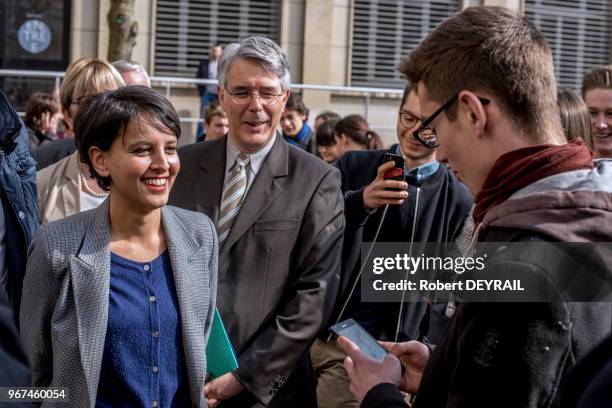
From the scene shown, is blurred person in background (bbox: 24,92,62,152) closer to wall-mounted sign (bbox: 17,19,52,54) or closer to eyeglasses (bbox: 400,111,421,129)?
eyeglasses (bbox: 400,111,421,129)

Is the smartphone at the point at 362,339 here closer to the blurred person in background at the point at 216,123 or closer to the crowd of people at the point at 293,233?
the crowd of people at the point at 293,233

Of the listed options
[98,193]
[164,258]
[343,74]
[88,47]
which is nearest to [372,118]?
[343,74]

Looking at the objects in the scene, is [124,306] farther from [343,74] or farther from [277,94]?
[343,74]

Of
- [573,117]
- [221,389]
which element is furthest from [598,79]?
[221,389]

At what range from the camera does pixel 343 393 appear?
4.59 metres

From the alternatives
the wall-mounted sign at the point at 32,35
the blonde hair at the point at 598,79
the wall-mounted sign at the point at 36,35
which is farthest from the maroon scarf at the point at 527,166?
the wall-mounted sign at the point at 32,35

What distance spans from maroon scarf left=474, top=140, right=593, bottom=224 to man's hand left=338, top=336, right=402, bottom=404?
58 cm

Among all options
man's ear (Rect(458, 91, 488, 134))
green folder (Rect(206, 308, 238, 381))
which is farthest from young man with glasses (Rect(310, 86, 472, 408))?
man's ear (Rect(458, 91, 488, 134))

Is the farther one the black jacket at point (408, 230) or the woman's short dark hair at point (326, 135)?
the woman's short dark hair at point (326, 135)

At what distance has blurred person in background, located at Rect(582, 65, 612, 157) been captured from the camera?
513cm

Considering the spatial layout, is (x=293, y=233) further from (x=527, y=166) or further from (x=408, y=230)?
(x=527, y=166)

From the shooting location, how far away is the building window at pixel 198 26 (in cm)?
1742

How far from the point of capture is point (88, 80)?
5273 mm

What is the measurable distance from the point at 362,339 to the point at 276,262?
1.25 meters
